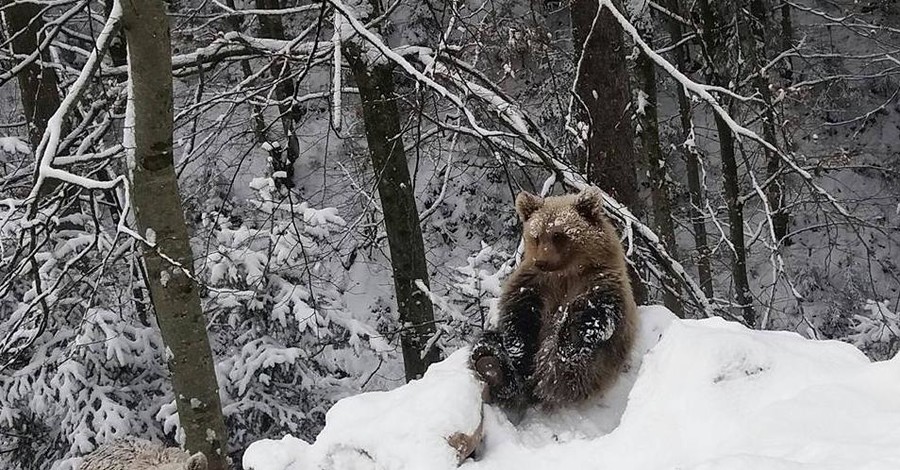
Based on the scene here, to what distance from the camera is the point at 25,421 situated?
9.12 m

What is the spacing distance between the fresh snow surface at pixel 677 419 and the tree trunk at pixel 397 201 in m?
3.92

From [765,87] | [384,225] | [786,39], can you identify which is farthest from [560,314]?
[786,39]

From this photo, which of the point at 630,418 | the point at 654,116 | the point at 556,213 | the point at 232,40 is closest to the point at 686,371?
the point at 630,418

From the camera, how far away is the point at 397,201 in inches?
287

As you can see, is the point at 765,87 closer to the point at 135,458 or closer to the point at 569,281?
the point at 569,281

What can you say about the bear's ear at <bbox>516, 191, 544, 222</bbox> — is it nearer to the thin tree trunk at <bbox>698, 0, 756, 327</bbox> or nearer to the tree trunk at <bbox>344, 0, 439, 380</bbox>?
the tree trunk at <bbox>344, 0, 439, 380</bbox>

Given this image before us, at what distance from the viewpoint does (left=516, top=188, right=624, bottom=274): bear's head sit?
133 inches

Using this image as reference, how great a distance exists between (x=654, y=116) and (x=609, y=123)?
6.95 meters

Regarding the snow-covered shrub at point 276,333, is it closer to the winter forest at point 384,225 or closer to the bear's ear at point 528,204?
the winter forest at point 384,225

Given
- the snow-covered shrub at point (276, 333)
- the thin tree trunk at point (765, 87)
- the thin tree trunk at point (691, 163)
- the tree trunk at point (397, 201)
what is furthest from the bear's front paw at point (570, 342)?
the thin tree trunk at point (691, 163)

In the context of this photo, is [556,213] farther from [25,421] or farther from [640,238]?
[25,421]

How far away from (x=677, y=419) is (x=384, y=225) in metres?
7.77

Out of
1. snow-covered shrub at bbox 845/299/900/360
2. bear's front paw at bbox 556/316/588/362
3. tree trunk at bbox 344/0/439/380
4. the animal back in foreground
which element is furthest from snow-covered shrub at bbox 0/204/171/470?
snow-covered shrub at bbox 845/299/900/360

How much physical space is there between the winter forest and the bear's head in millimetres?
381
